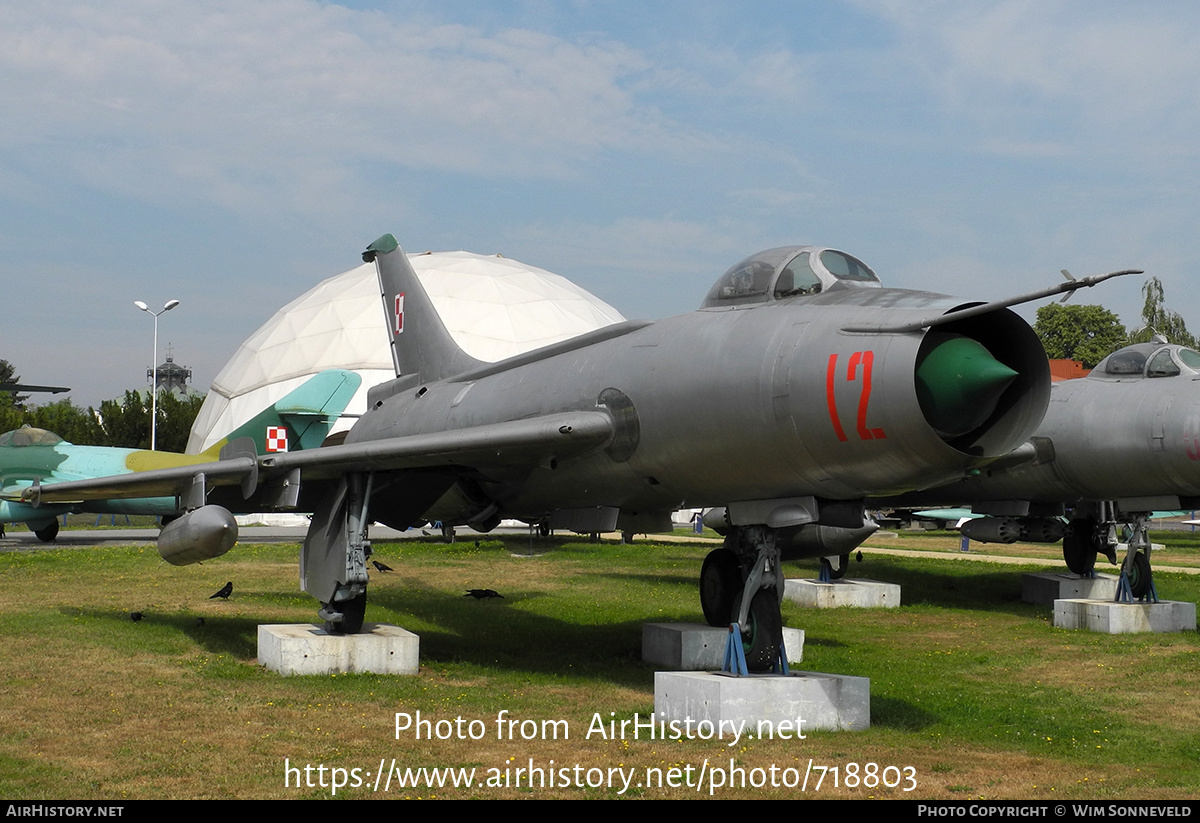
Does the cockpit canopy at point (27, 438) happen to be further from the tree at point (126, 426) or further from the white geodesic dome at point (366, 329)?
the tree at point (126, 426)

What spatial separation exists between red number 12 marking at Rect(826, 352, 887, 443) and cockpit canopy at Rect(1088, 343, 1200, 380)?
31.7ft

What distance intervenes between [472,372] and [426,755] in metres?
5.89

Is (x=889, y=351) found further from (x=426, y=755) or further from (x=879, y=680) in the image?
(x=879, y=680)

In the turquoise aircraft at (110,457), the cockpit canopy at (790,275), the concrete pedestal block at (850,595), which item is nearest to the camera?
the cockpit canopy at (790,275)

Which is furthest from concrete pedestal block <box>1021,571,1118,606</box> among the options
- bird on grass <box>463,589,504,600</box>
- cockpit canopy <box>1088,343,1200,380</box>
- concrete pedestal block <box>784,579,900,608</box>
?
bird on grass <box>463,589,504,600</box>

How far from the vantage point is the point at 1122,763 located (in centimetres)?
757

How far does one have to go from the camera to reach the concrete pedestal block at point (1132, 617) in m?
15.0

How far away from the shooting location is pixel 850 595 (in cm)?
1823

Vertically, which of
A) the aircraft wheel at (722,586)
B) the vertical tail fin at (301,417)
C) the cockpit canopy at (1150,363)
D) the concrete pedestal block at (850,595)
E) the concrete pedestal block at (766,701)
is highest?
the cockpit canopy at (1150,363)

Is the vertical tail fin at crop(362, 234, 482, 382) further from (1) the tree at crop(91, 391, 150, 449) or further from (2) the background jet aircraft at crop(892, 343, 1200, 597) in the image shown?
(1) the tree at crop(91, 391, 150, 449)

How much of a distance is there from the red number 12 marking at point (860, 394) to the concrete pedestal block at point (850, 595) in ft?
36.8

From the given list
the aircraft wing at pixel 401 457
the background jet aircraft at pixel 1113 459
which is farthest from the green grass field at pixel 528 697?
the aircraft wing at pixel 401 457

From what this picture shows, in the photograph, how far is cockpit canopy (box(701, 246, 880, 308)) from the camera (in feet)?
28.5

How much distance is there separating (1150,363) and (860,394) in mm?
10134
